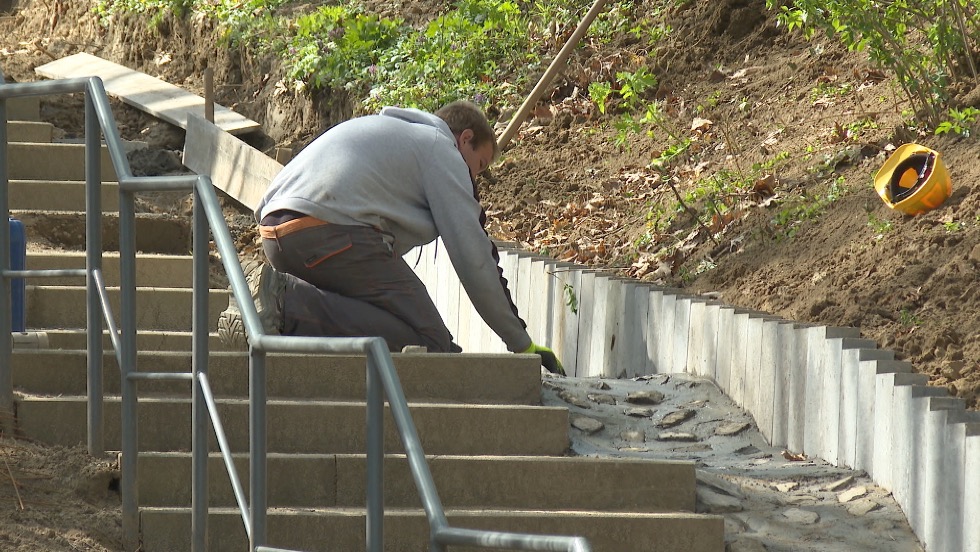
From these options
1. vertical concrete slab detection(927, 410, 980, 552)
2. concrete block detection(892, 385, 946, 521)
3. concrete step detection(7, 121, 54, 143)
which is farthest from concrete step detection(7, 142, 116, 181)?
vertical concrete slab detection(927, 410, 980, 552)

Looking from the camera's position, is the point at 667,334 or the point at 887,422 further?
the point at 667,334

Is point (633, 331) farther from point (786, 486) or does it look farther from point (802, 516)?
point (802, 516)

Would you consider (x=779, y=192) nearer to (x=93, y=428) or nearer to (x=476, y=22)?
(x=93, y=428)

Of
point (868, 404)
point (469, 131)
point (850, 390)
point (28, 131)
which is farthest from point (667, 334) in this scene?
point (28, 131)

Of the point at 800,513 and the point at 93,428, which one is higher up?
the point at 93,428

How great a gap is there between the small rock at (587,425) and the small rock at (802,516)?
3.01 ft

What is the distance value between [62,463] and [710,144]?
5.37 m

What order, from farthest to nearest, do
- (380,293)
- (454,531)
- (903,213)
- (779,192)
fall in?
(779,192)
(903,213)
(380,293)
(454,531)

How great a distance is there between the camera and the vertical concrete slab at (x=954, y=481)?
3.54 meters

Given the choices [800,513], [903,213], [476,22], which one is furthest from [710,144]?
[800,513]

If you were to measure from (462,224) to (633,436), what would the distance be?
106 centimetres

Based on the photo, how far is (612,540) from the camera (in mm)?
3834

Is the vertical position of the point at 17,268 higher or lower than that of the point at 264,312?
higher

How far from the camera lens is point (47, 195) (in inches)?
253
